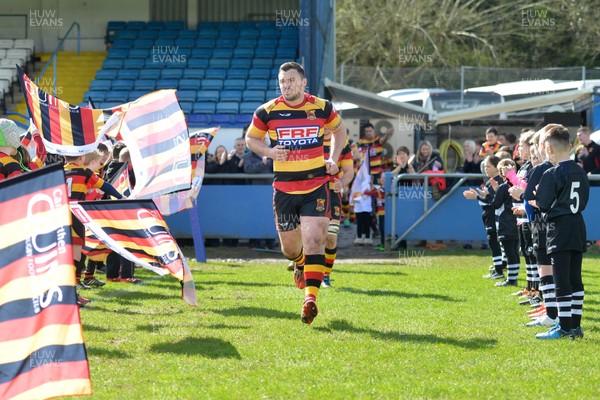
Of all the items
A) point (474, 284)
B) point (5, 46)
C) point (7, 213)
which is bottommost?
point (474, 284)

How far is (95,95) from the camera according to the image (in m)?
26.6

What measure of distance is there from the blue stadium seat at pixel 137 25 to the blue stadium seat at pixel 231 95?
518 centimetres

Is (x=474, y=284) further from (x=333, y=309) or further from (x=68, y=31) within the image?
(x=68, y=31)

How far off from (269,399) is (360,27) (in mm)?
37171

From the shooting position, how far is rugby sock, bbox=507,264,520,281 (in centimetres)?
1304

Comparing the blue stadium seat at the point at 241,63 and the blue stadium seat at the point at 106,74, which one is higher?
the blue stadium seat at the point at 241,63

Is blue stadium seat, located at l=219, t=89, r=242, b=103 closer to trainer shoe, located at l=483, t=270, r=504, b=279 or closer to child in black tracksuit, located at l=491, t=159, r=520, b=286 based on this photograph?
trainer shoe, located at l=483, t=270, r=504, b=279

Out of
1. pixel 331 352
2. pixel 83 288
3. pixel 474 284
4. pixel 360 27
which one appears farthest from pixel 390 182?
pixel 360 27

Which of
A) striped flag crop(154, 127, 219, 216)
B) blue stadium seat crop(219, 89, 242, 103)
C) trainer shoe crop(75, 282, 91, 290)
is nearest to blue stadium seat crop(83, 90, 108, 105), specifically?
blue stadium seat crop(219, 89, 242, 103)

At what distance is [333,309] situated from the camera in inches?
416

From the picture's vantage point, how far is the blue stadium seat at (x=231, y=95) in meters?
26.1

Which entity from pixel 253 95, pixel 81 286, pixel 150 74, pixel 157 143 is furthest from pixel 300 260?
pixel 150 74

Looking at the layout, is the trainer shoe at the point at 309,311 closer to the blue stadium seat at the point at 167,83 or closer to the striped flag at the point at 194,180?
the striped flag at the point at 194,180

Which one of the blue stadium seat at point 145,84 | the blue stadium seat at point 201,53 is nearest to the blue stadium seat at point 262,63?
the blue stadium seat at point 201,53
